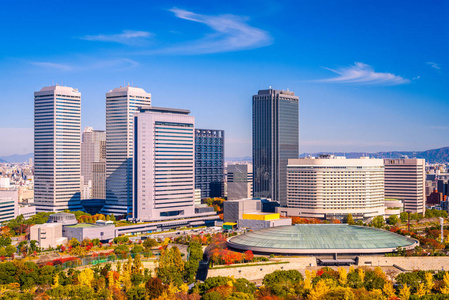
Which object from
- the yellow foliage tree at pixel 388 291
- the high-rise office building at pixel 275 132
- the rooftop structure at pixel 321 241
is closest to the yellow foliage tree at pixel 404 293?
the yellow foliage tree at pixel 388 291

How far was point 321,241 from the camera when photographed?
10206 cm

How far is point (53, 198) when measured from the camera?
167500 millimetres

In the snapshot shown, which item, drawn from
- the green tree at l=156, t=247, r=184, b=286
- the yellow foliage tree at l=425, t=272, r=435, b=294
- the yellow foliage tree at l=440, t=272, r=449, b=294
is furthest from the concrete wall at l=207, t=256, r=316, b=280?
the yellow foliage tree at l=440, t=272, r=449, b=294

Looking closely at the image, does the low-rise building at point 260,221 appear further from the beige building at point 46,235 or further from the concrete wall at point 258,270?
the beige building at point 46,235

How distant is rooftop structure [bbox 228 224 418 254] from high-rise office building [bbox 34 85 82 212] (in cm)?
8019

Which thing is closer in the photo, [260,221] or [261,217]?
[260,221]

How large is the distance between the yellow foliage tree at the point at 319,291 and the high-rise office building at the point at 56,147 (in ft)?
371

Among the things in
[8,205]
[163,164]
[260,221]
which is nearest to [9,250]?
[8,205]

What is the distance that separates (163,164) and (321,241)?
5813cm

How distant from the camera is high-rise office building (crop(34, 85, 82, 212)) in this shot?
551 ft

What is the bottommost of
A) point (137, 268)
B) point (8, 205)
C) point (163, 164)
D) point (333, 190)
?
point (137, 268)

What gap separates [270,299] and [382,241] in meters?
39.3

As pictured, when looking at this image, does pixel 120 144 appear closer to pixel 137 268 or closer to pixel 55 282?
pixel 137 268

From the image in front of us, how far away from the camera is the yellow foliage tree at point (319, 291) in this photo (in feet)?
231
